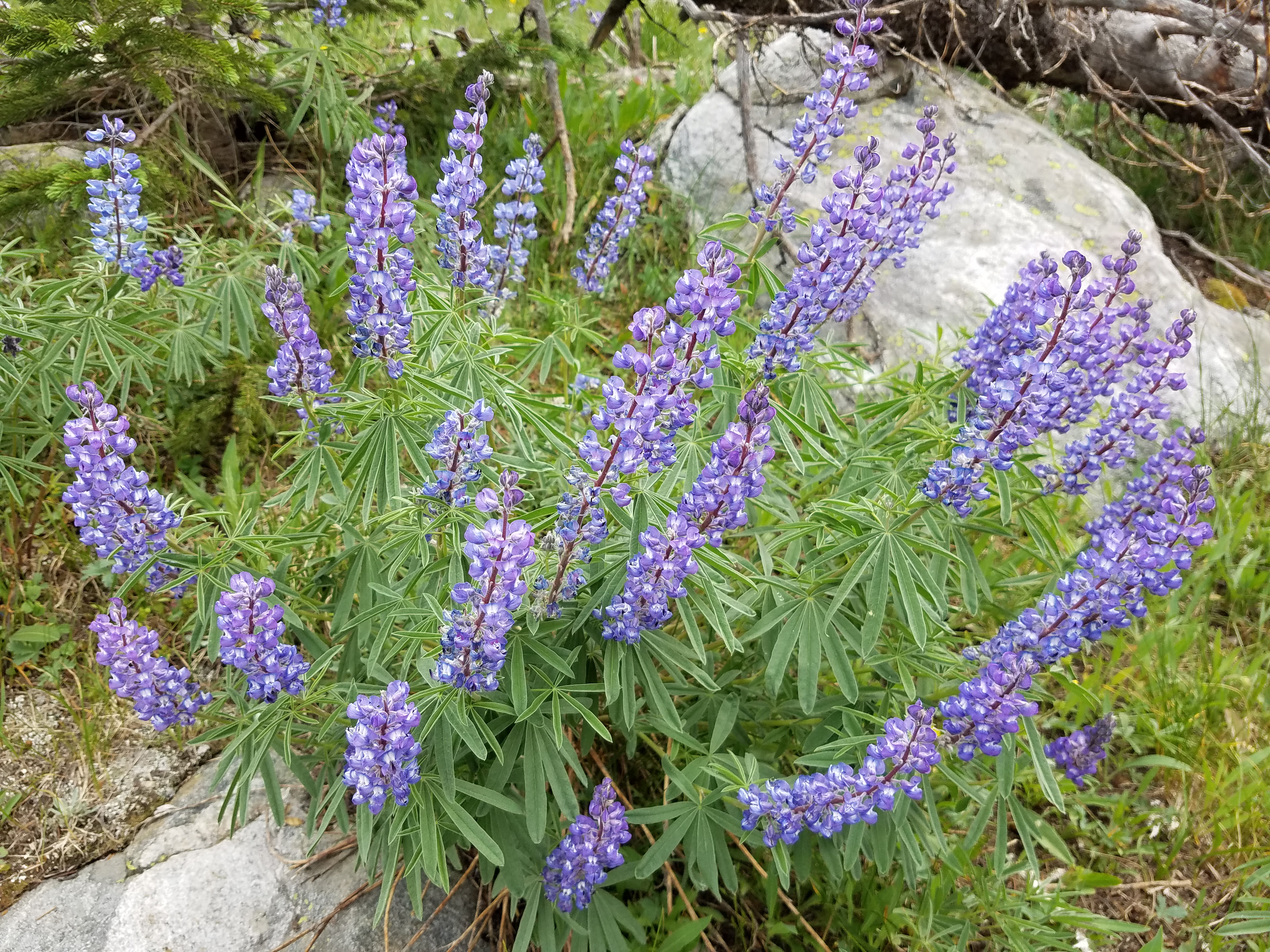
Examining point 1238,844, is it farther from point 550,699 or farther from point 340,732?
point 340,732

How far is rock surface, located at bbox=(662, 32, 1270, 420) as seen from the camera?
4.79 metres

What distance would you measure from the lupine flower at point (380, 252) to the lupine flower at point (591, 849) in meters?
1.17

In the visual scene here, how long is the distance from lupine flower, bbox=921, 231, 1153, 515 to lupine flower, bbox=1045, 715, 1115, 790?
44.2 inches

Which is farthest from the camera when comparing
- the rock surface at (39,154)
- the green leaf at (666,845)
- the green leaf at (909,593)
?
the rock surface at (39,154)

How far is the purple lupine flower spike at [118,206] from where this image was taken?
2.77m

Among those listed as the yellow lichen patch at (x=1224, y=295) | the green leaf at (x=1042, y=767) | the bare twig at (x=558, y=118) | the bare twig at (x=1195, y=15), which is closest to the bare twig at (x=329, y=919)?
the green leaf at (x=1042, y=767)

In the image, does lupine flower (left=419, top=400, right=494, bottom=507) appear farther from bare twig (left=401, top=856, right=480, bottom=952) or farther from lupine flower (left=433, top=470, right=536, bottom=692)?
bare twig (left=401, top=856, right=480, bottom=952)

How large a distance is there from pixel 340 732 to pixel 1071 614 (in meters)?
1.83

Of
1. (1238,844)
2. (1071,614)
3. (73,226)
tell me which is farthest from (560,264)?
(1238,844)

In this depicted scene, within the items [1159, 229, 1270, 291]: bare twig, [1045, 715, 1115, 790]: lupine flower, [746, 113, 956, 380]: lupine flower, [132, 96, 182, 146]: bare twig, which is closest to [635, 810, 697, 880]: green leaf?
[746, 113, 956, 380]: lupine flower

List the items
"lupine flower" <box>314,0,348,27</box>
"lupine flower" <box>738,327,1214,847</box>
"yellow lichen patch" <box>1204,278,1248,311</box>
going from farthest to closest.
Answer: "yellow lichen patch" <box>1204,278,1248,311</box>
"lupine flower" <box>314,0,348,27</box>
"lupine flower" <box>738,327,1214,847</box>

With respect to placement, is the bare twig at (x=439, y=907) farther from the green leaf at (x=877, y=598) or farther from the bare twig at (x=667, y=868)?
the green leaf at (x=877, y=598)

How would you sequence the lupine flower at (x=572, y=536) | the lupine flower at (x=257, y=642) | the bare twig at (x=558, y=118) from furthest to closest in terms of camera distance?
the bare twig at (x=558, y=118)
the lupine flower at (x=257, y=642)
the lupine flower at (x=572, y=536)

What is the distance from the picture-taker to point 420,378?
2275 millimetres
